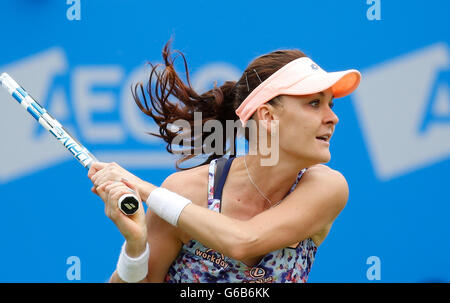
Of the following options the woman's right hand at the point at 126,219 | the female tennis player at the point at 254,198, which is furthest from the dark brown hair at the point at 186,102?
the woman's right hand at the point at 126,219

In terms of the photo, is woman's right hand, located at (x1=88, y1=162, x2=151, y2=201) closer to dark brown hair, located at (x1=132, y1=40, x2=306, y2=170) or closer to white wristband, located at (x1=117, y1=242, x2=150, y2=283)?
white wristband, located at (x1=117, y1=242, x2=150, y2=283)

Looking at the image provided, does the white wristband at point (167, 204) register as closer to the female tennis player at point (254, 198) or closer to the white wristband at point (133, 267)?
the female tennis player at point (254, 198)

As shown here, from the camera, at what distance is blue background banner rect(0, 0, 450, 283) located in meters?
3.51

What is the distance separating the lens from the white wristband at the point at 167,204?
2.31 metres

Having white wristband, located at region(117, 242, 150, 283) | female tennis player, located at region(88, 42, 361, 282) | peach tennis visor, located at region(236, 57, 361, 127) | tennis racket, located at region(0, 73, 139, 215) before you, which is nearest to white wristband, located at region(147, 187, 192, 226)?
female tennis player, located at region(88, 42, 361, 282)

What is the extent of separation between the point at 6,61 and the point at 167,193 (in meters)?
1.63

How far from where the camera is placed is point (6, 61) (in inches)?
139

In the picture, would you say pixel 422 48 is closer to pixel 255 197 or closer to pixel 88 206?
pixel 255 197

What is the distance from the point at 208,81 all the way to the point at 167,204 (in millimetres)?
1294

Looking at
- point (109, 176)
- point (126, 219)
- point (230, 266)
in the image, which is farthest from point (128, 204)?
point (230, 266)

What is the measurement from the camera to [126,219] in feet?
7.45

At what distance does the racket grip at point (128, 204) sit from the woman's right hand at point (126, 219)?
2cm

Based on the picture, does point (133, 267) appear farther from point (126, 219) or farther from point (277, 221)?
point (277, 221)

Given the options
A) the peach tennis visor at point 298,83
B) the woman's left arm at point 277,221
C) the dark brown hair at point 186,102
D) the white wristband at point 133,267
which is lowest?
the white wristband at point 133,267
